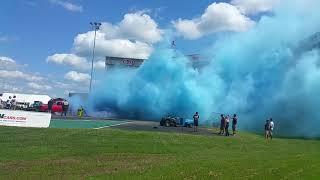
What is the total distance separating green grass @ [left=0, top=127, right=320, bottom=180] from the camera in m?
18.6

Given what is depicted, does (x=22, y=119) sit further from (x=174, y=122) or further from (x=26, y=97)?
(x=26, y=97)

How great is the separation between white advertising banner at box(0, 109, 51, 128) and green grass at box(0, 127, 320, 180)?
8.45 ft

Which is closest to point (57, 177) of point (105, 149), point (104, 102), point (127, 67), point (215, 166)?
point (215, 166)

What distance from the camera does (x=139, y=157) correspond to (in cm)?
2572

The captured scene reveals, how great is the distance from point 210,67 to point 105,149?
41866mm

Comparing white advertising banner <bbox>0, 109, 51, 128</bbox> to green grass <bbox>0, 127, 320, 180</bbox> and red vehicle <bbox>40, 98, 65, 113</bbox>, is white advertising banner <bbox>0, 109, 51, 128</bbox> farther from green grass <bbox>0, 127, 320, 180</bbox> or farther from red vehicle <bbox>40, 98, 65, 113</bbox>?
red vehicle <bbox>40, 98, 65, 113</bbox>

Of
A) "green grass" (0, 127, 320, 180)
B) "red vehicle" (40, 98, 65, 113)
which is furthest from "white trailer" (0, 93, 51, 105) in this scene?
"green grass" (0, 127, 320, 180)

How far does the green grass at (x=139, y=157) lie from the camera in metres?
18.6

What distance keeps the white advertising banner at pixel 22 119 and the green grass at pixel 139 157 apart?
8.45 ft

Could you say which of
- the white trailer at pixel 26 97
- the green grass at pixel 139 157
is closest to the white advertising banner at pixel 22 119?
the green grass at pixel 139 157

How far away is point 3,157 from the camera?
24391mm

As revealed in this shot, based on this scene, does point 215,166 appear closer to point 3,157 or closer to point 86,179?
point 86,179

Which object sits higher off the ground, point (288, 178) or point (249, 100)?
point (249, 100)

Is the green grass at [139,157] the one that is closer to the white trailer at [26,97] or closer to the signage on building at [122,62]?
the signage on building at [122,62]
